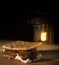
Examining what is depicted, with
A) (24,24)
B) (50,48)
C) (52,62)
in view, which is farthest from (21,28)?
(52,62)

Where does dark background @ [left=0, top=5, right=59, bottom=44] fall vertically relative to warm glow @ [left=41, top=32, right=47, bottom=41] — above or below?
above

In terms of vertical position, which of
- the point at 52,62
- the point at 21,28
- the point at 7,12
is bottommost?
the point at 52,62

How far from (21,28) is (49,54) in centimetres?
178

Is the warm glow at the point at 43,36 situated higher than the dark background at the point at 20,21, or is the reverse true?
the dark background at the point at 20,21

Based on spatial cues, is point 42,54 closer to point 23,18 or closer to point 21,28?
point 21,28

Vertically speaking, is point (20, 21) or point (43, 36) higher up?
point (20, 21)

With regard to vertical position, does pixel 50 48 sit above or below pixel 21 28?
below

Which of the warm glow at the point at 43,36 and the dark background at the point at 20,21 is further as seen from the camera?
the dark background at the point at 20,21

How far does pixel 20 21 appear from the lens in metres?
5.49

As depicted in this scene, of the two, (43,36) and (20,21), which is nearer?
(43,36)

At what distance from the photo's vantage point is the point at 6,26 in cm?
535

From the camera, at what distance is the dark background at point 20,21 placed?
4.65m

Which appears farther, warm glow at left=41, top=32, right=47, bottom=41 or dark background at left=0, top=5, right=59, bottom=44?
dark background at left=0, top=5, right=59, bottom=44

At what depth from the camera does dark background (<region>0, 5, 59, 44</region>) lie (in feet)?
15.3
